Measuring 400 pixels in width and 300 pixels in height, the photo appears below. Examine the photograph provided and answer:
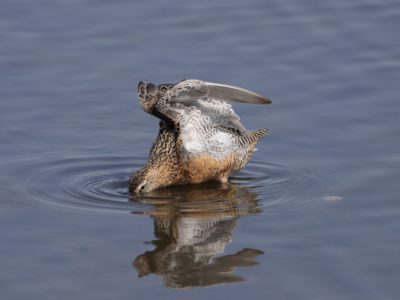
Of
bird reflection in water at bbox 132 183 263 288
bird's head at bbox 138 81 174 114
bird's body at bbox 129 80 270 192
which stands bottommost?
bird reflection in water at bbox 132 183 263 288

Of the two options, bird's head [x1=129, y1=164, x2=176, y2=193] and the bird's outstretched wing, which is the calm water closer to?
bird's head [x1=129, y1=164, x2=176, y2=193]

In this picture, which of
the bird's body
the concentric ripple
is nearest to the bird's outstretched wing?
the bird's body

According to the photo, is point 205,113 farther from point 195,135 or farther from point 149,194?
point 149,194

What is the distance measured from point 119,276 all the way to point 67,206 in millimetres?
1653

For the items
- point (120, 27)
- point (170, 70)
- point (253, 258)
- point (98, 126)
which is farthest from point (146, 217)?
point (120, 27)

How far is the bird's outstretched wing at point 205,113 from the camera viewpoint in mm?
9492

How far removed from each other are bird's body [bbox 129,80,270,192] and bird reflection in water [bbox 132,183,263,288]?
0.16m

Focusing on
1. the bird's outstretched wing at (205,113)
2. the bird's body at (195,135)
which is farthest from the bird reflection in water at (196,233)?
the bird's outstretched wing at (205,113)

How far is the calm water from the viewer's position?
7324 millimetres

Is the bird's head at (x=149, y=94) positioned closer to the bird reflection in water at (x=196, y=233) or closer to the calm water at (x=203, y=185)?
the calm water at (x=203, y=185)

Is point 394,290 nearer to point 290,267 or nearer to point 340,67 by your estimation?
point 290,267

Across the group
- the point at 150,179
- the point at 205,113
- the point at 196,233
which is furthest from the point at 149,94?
the point at 196,233

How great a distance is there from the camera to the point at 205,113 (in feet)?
32.3

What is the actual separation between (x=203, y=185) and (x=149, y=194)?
0.66m
